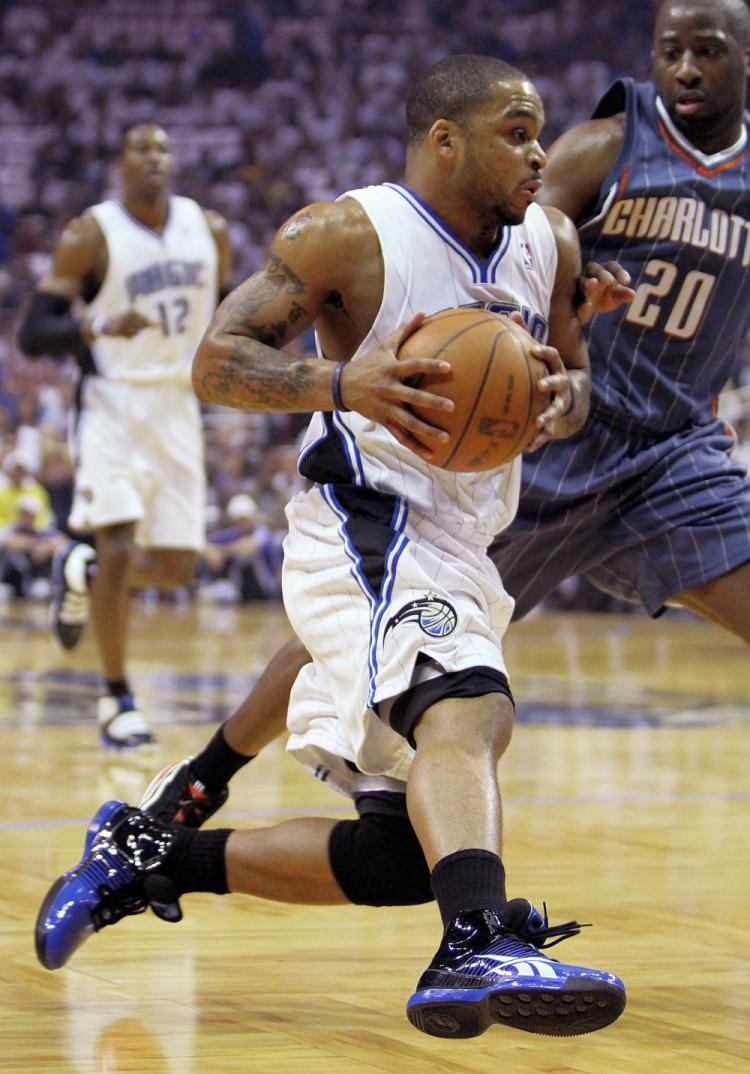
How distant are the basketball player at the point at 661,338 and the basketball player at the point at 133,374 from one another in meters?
2.83

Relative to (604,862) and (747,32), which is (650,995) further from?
(747,32)

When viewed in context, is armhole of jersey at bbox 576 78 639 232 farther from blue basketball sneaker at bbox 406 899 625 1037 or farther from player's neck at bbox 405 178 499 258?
blue basketball sneaker at bbox 406 899 625 1037

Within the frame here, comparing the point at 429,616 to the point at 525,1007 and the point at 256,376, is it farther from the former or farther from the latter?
the point at 525,1007

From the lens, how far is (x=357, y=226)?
2953mm

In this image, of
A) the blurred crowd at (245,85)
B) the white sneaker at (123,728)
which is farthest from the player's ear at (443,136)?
the blurred crowd at (245,85)

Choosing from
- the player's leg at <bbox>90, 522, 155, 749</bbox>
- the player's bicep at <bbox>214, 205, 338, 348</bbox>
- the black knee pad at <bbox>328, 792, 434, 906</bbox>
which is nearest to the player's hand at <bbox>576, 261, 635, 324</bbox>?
the player's bicep at <bbox>214, 205, 338, 348</bbox>

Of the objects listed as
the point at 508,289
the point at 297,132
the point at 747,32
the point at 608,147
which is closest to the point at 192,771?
the point at 508,289

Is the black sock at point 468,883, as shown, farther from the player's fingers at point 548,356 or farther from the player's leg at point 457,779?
the player's fingers at point 548,356

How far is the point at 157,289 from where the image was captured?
22.6 feet

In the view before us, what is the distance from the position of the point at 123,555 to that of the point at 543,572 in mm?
2835

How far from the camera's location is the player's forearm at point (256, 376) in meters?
2.79

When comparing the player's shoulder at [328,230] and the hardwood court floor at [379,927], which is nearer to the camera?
the hardwood court floor at [379,927]

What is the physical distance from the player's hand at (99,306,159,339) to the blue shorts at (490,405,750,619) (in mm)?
2532

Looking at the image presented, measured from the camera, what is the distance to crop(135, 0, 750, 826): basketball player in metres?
3.95
